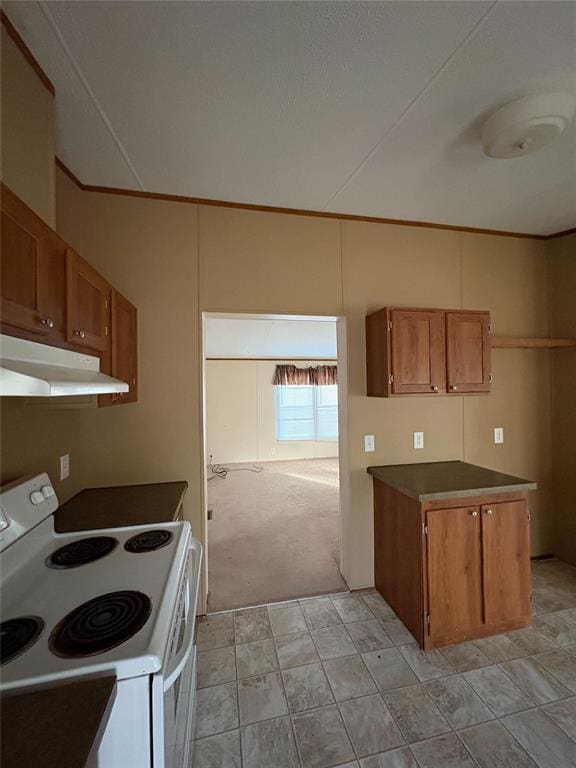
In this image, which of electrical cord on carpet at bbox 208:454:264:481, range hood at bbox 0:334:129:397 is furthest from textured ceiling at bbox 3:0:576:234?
electrical cord on carpet at bbox 208:454:264:481

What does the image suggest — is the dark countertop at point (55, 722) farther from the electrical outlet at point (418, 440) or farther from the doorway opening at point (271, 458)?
the electrical outlet at point (418, 440)

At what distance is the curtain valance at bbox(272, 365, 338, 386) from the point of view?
759cm

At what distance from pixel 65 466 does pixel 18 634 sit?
1.14 metres

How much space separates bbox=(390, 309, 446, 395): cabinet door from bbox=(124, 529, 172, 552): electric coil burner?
1633 millimetres

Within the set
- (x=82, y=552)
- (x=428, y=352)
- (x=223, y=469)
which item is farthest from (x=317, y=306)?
(x=223, y=469)

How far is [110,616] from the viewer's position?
0.92 meters

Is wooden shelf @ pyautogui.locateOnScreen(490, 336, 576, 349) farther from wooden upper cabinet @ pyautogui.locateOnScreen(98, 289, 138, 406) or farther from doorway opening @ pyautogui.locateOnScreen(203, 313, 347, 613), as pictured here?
wooden upper cabinet @ pyautogui.locateOnScreen(98, 289, 138, 406)

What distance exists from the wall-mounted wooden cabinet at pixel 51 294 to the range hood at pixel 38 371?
2.7 inches

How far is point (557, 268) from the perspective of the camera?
2.80 metres

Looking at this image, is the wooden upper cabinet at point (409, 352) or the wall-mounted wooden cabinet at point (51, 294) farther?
the wooden upper cabinet at point (409, 352)

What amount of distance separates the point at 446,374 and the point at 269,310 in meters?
1.36

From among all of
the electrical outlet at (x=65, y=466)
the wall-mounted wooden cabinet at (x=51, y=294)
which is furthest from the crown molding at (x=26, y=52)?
the electrical outlet at (x=65, y=466)

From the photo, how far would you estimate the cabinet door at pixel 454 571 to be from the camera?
6.19 ft

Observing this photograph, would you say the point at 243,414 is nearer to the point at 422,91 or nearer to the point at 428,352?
the point at 428,352
